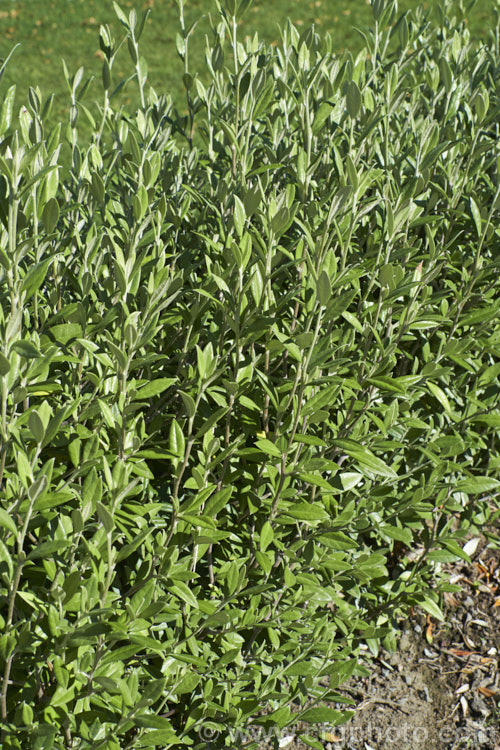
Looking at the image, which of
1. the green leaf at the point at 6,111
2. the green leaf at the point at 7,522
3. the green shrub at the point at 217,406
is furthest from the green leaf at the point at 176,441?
the green leaf at the point at 6,111

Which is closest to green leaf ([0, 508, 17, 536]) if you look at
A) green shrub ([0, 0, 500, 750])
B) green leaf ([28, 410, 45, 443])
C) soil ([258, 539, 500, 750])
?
green shrub ([0, 0, 500, 750])

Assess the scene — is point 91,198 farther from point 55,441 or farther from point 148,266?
point 55,441

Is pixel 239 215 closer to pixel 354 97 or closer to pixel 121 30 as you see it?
pixel 354 97

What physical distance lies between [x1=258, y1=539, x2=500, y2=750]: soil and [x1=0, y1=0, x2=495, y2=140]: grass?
8.45 meters

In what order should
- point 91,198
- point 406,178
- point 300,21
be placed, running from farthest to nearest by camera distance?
1. point 300,21
2. point 406,178
3. point 91,198

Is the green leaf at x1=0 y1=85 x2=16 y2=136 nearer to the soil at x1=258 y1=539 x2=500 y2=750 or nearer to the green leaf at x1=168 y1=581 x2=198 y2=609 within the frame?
the green leaf at x1=168 y1=581 x2=198 y2=609

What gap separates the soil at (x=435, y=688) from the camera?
9.14 feet

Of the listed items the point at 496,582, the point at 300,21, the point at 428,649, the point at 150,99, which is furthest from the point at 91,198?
the point at 300,21

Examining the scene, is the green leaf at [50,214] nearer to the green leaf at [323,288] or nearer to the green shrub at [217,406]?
the green shrub at [217,406]

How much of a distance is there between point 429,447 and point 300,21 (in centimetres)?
1137

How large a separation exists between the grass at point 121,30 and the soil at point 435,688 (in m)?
8.45

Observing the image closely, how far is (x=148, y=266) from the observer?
2.16 m

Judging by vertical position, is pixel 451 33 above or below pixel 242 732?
above

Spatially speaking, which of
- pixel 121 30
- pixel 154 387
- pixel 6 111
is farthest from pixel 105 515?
pixel 121 30
